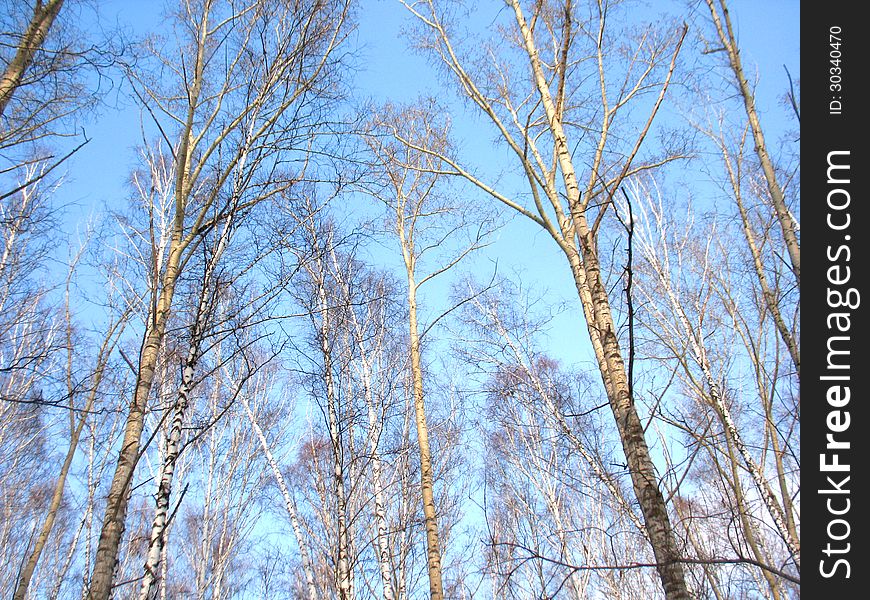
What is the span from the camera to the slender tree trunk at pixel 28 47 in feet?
9.84

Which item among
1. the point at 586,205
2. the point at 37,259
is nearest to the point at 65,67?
the point at 586,205

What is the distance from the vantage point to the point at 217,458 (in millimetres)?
11945

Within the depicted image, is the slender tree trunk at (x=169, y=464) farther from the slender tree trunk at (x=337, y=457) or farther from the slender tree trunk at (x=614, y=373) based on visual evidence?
the slender tree trunk at (x=614, y=373)

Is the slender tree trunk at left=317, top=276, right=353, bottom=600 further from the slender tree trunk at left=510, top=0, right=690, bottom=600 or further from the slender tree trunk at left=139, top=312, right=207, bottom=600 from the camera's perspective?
the slender tree trunk at left=510, top=0, right=690, bottom=600

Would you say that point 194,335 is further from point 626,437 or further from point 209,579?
point 209,579
